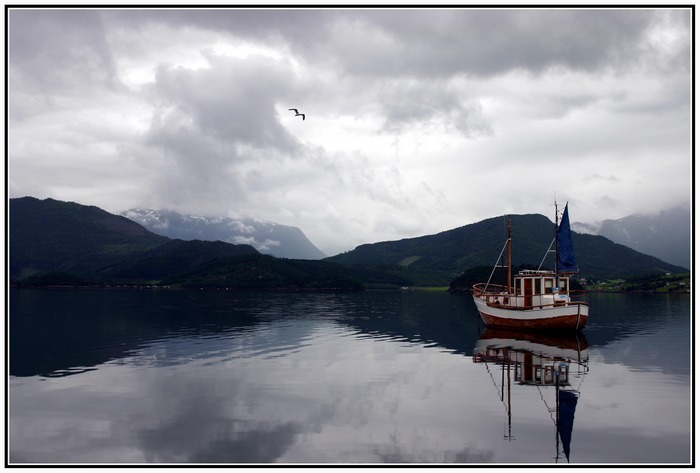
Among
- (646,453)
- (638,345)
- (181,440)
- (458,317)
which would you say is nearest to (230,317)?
(458,317)

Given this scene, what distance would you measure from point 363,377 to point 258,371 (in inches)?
330

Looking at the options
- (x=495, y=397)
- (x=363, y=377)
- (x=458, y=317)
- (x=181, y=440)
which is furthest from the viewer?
(x=458, y=317)

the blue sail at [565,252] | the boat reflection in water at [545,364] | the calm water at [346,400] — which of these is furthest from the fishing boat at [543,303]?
the calm water at [346,400]

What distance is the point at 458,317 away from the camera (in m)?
102

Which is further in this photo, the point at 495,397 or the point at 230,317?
the point at 230,317

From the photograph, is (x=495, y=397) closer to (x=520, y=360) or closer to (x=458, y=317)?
(x=520, y=360)

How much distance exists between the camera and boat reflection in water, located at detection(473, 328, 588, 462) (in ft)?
101

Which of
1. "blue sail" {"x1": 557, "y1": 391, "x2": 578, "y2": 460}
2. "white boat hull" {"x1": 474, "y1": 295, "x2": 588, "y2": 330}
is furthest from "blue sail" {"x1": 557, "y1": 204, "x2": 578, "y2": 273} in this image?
"blue sail" {"x1": 557, "y1": 391, "x2": 578, "y2": 460}

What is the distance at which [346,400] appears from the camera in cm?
3412

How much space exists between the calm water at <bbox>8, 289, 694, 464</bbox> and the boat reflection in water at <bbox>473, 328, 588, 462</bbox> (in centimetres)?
17

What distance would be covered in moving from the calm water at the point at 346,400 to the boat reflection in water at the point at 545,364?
167mm

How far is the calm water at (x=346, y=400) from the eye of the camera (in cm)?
2527

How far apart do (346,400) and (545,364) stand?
21134 mm

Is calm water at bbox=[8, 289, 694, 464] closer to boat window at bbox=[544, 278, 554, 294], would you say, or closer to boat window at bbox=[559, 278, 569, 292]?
boat window at bbox=[544, 278, 554, 294]
